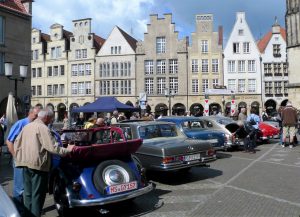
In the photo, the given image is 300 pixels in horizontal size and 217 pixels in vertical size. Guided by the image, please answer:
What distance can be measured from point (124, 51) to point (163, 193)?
4991cm

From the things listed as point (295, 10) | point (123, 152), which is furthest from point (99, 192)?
point (295, 10)

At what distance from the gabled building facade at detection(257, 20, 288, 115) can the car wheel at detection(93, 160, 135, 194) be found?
49651mm

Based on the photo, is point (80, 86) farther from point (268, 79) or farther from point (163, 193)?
point (163, 193)

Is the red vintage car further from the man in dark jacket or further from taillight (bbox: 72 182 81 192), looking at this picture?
taillight (bbox: 72 182 81 192)

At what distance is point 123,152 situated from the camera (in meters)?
7.33

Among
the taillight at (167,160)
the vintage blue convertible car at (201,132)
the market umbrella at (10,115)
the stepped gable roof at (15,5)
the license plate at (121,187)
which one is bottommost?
the license plate at (121,187)

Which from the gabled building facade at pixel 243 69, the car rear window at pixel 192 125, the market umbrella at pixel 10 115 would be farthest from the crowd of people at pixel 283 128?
the gabled building facade at pixel 243 69

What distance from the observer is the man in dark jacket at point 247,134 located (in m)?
16.7

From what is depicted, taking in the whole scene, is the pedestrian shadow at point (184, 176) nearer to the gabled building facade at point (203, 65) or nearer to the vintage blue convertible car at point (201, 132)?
the vintage blue convertible car at point (201, 132)

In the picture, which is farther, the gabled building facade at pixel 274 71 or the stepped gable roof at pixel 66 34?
the stepped gable roof at pixel 66 34

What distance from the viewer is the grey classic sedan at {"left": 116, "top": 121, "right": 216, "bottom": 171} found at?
9.48m

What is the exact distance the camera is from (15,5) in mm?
30453

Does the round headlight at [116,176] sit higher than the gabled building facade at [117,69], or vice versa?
the gabled building facade at [117,69]

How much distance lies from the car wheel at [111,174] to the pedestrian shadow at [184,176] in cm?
325
